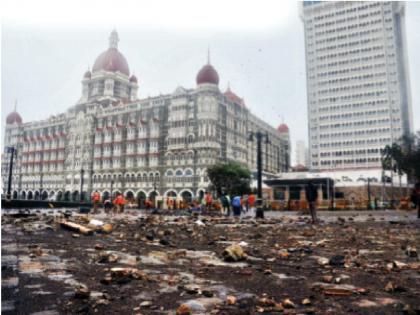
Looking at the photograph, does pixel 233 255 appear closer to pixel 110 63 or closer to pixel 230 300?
pixel 230 300

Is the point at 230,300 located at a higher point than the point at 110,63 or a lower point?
lower

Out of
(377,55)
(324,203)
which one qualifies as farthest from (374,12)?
(324,203)

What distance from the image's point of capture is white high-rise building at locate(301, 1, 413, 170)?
9600cm

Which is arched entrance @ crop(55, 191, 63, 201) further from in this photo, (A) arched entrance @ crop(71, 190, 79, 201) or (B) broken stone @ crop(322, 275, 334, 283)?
(B) broken stone @ crop(322, 275, 334, 283)

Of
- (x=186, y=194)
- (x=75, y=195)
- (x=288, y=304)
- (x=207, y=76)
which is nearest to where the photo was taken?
(x=288, y=304)

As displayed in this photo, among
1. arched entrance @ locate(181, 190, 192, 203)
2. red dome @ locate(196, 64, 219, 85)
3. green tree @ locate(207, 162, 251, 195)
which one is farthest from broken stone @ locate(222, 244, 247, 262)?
red dome @ locate(196, 64, 219, 85)

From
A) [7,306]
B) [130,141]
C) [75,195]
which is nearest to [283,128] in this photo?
Answer: [130,141]

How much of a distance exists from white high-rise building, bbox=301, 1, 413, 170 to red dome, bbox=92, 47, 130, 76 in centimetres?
5721

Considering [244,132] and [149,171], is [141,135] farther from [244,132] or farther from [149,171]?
[244,132]

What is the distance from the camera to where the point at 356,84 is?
332 feet

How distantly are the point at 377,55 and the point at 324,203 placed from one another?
80.4 metres

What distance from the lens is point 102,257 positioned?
3914 millimetres

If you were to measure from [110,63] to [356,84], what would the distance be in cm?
6931

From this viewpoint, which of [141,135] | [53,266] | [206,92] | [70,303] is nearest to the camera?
[70,303]
